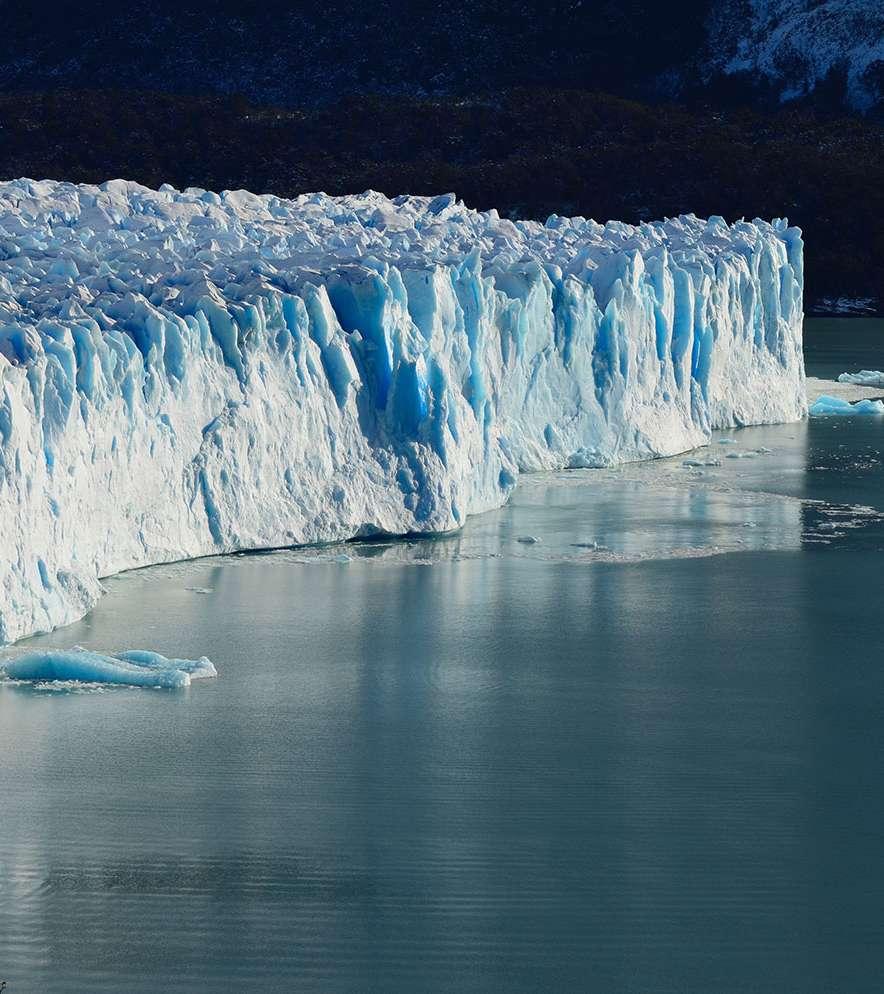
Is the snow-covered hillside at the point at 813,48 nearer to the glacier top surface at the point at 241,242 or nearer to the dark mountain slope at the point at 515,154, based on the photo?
the dark mountain slope at the point at 515,154

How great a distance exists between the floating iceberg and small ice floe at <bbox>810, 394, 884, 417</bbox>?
1801 mm

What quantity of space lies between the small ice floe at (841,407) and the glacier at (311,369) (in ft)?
4.43

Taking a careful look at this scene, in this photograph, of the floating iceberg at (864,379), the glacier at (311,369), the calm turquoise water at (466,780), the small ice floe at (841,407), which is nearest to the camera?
the calm turquoise water at (466,780)

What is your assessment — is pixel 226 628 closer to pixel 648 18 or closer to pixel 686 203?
pixel 686 203

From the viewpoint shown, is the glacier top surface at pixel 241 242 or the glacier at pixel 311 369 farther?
the glacier top surface at pixel 241 242

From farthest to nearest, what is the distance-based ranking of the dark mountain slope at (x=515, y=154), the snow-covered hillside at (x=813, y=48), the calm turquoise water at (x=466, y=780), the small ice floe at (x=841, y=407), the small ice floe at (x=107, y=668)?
the snow-covered hillside at (x=813, y=48), the dark mountain slope at (x=515, y=154), the small ice floe at (x=841, y=407), the small ice floe at (x=107, y=668), the calm turquoise water at (x=466, y=780)

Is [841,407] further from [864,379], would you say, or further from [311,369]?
[311,369]

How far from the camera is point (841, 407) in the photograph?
56.7 ft

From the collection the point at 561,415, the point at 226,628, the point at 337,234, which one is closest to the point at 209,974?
the point at 226,628

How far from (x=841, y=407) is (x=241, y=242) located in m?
6.21

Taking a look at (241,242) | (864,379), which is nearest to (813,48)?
(864,379)

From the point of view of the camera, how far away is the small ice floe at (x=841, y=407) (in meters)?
17.2

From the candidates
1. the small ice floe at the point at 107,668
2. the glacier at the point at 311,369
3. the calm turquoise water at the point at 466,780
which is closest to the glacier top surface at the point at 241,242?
the glacier at the point at 311,369

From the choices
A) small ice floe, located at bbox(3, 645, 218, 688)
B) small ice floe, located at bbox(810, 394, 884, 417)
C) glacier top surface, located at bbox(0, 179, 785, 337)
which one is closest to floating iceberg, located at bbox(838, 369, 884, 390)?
small ice floe, located at bbox(810, 394, 884, 417)
